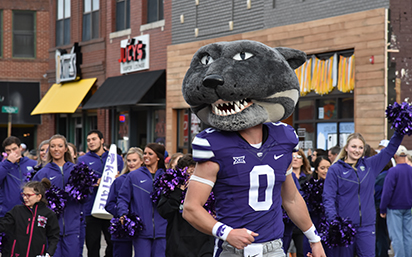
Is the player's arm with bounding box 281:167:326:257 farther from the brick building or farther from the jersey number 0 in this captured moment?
the brick building

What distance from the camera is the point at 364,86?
13.6m

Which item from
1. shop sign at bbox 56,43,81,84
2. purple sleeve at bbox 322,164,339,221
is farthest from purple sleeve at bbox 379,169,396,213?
shop sign at bbox 56,43,81,84

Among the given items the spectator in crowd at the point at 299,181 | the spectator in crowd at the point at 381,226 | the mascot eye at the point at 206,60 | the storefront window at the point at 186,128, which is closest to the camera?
the mascot eye at the point at 206,60

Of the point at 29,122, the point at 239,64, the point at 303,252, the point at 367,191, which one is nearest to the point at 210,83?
the point at 239,64

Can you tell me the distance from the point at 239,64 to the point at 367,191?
412cm

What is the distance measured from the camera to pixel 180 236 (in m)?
7.08

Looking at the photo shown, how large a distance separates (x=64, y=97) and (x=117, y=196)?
59.7ft

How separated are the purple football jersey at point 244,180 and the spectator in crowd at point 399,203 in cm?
626

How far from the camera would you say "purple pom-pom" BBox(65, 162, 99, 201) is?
27.9 feet

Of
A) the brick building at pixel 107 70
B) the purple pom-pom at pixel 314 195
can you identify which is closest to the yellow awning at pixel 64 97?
the brick building at pixel 107 70

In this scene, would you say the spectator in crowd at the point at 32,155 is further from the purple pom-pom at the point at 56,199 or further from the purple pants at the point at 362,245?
the purple pants at the point at 362,245

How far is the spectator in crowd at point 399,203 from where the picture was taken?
10102 millimetres

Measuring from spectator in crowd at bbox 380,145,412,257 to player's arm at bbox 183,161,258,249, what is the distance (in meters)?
6.53

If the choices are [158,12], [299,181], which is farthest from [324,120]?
[158,12]
